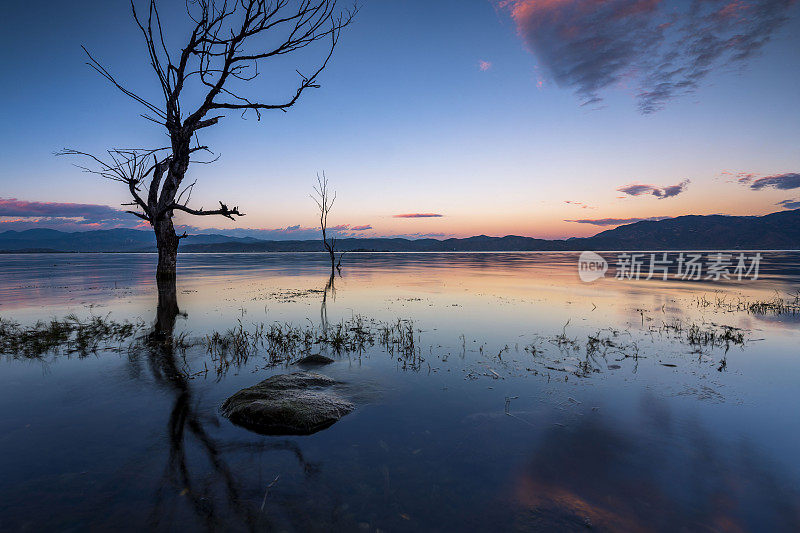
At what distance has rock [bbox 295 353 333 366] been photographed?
8812 millimetres

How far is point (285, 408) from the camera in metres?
5.70

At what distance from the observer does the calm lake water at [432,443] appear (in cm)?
379

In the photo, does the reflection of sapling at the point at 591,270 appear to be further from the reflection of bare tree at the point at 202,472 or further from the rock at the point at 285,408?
the reflection of bare tree at the point at 202,472

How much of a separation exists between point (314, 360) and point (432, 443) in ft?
15.0

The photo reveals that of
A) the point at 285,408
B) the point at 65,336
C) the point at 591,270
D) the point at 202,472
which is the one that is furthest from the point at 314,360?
the point at 591,270

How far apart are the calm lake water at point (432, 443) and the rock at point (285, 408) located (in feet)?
0.75

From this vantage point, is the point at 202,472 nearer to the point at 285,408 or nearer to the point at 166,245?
the point at 285,408

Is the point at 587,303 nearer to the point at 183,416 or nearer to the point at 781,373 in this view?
the point at 781,373

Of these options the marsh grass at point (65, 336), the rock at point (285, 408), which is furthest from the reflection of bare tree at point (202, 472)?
the marsh grass at point (65, 336)

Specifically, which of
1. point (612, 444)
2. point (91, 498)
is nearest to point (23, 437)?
point (91, 498)

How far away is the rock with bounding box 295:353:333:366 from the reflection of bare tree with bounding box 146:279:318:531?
2.50 meters

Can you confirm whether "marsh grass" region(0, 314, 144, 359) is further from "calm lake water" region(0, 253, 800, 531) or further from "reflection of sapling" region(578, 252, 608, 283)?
"reflection of sapling" region(578, 252, 608, 283)

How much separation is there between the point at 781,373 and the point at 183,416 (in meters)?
12.8

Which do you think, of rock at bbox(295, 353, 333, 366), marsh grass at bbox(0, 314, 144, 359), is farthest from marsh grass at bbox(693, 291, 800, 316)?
marsh grass at bbox(0, 314, 144, 359)
